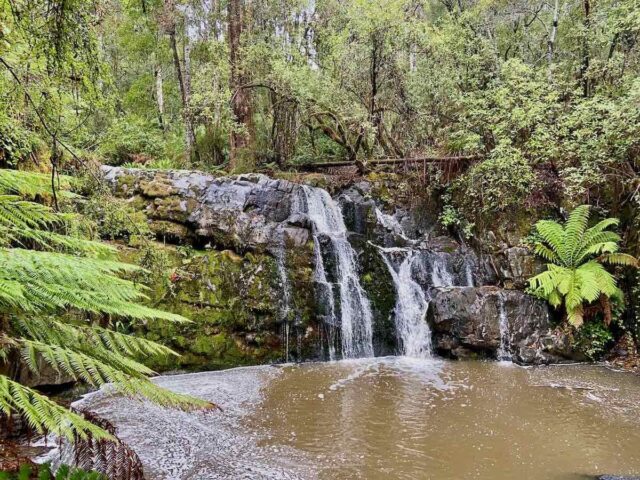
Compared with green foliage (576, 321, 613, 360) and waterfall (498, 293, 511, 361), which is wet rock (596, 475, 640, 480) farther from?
green foliage (576, 321, 613, 360)

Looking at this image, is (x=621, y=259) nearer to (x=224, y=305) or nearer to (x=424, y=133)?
(x=424, y=133)

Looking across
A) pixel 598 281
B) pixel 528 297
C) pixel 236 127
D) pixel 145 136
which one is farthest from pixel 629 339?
pixel 145 136

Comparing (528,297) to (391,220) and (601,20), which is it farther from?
(601,20)

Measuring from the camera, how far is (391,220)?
9984 millimetres

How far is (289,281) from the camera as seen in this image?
25.7 ft

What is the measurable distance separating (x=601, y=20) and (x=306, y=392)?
36.4 ft

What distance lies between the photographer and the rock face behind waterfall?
7.30 meters

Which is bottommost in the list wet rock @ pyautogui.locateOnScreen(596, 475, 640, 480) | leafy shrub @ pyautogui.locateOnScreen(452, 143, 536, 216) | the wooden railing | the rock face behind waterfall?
wet rock @ pyautogui.locateOnScreen(596, 475, 640, 480)

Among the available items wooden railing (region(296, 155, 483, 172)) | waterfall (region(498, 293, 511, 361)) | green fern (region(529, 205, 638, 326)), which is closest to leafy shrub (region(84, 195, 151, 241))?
waterfall (region(498, 293, 511, 361))

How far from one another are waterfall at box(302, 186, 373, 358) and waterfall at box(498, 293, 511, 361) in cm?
219

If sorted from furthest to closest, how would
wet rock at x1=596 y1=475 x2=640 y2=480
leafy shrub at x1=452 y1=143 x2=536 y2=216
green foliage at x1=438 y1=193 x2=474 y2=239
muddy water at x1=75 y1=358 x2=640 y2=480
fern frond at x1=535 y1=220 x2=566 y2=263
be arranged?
green foliage at x1=438 y1=193 x2=474 y2=239, leafy shrub at x1=452 y1=143 x2=536 y2=216, fern frond at x1=535 y1=220 x2=566 y2=263, muddy water at x1=75 y1=358 x2=640 y2=480, wet rock at x1=596 y1=475 x2=640 y2=480

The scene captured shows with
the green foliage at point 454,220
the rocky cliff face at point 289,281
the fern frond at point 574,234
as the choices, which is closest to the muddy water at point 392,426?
the rocky cliff face at point 289,281

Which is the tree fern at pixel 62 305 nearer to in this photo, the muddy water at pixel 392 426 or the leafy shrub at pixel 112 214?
the leafy shrub at pixel 112 214

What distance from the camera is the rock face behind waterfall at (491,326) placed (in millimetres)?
7305
